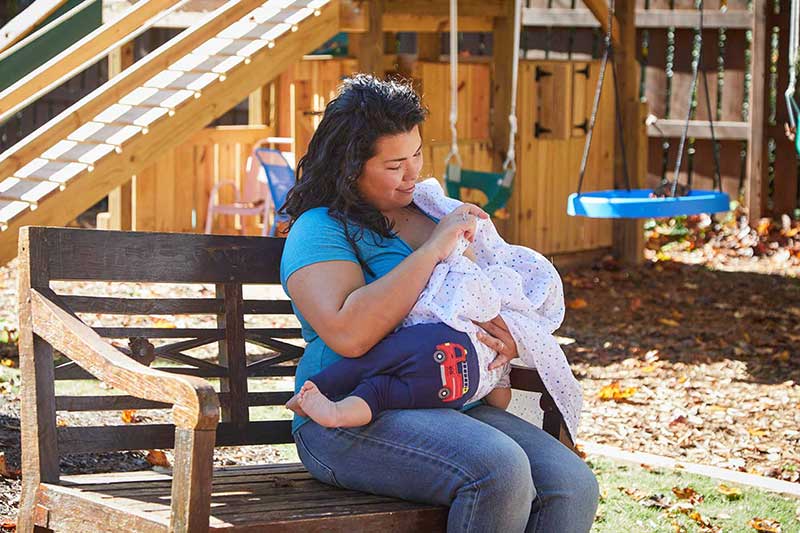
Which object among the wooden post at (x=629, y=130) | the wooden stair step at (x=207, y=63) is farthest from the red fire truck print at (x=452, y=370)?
the wooden post at (x=629, y=130)

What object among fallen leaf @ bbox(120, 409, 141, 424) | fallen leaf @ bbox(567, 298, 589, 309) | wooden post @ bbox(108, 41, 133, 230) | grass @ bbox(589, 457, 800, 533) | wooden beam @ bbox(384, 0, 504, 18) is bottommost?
fallen leaf @ bbox(567, 298, 589, 309)

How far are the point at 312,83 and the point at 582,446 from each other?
5.33 m

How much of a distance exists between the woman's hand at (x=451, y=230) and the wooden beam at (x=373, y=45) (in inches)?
222

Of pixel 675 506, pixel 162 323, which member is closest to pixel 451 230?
pixel 675 506

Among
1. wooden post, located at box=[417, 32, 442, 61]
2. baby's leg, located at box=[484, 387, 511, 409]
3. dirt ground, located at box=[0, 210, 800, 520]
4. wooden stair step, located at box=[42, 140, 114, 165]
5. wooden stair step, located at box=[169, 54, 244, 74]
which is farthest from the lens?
wooden post, located at box=[417, 32, 442, 61]

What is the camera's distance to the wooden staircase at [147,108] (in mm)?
6105

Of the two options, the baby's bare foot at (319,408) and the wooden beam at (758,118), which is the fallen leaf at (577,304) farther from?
the baby's bare foot at (319,408)

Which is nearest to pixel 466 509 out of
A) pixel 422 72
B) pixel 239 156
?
pixel 422 72

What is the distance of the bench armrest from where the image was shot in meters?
2.46

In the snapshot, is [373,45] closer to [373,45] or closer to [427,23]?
[373,45]

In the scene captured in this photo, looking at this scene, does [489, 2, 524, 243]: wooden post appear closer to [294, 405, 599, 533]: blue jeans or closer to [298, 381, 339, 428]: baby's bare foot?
[294, 405, 599, 533]: blue jeans

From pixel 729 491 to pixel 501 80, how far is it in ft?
18.5

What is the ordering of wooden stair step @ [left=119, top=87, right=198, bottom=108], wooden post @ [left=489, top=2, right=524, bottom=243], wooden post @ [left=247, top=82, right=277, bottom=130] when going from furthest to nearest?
wooden post @ [left=247, top=82, right=277, bottom=130] → wooden post @ [left=489, top=2, right=524, bottom=243] → wooden stair step @ [left=119, top=87, right=198, bottom=108]

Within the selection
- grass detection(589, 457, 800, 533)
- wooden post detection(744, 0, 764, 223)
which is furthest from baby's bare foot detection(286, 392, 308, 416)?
wooden post detection(744, 0, 764, 223)
